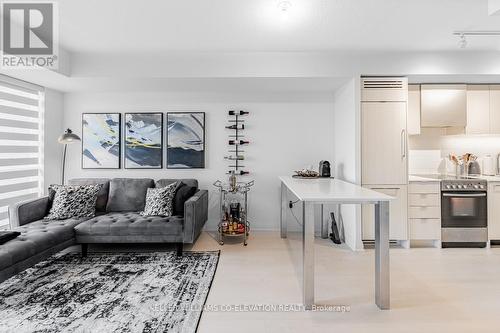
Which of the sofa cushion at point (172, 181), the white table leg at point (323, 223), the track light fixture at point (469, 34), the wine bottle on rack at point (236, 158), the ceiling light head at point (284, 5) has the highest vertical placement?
the track light fixture at point (469, 34)

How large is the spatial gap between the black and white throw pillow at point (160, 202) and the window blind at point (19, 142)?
1649 mm

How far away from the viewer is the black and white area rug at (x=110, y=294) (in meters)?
1.99

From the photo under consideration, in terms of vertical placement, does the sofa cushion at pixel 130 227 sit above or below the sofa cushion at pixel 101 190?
below

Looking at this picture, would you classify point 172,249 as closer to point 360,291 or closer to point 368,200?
point 360,291

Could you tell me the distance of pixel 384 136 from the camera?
371 cm

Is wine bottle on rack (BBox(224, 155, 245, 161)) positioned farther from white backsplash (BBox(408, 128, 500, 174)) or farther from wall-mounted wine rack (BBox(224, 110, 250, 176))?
white backsplash (BBox(408, 128, 500, 174))

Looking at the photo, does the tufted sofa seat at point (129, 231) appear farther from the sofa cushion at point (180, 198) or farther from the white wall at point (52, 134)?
the white wall at point (52, 134)

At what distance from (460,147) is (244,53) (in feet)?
11.3

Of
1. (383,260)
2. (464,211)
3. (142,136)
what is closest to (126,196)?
(142,136)

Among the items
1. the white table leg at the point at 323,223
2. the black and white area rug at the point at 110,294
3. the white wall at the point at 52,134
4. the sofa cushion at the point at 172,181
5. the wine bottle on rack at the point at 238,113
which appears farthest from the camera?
the wine bottle on rack at the point at 238,113

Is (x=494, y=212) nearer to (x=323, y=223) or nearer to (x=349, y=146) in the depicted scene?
(x=349, y=146)

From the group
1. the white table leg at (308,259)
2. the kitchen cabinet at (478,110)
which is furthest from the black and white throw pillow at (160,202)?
the kitchen cabinet at (478,110)

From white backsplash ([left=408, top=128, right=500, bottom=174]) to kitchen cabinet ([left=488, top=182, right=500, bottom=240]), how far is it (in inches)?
24.6

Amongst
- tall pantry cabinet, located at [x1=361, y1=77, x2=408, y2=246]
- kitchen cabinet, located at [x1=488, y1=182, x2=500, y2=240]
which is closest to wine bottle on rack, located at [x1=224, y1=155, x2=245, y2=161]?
tall pantry cabinet, located at [x1=361, y1=77, x2=408, y2=246]
